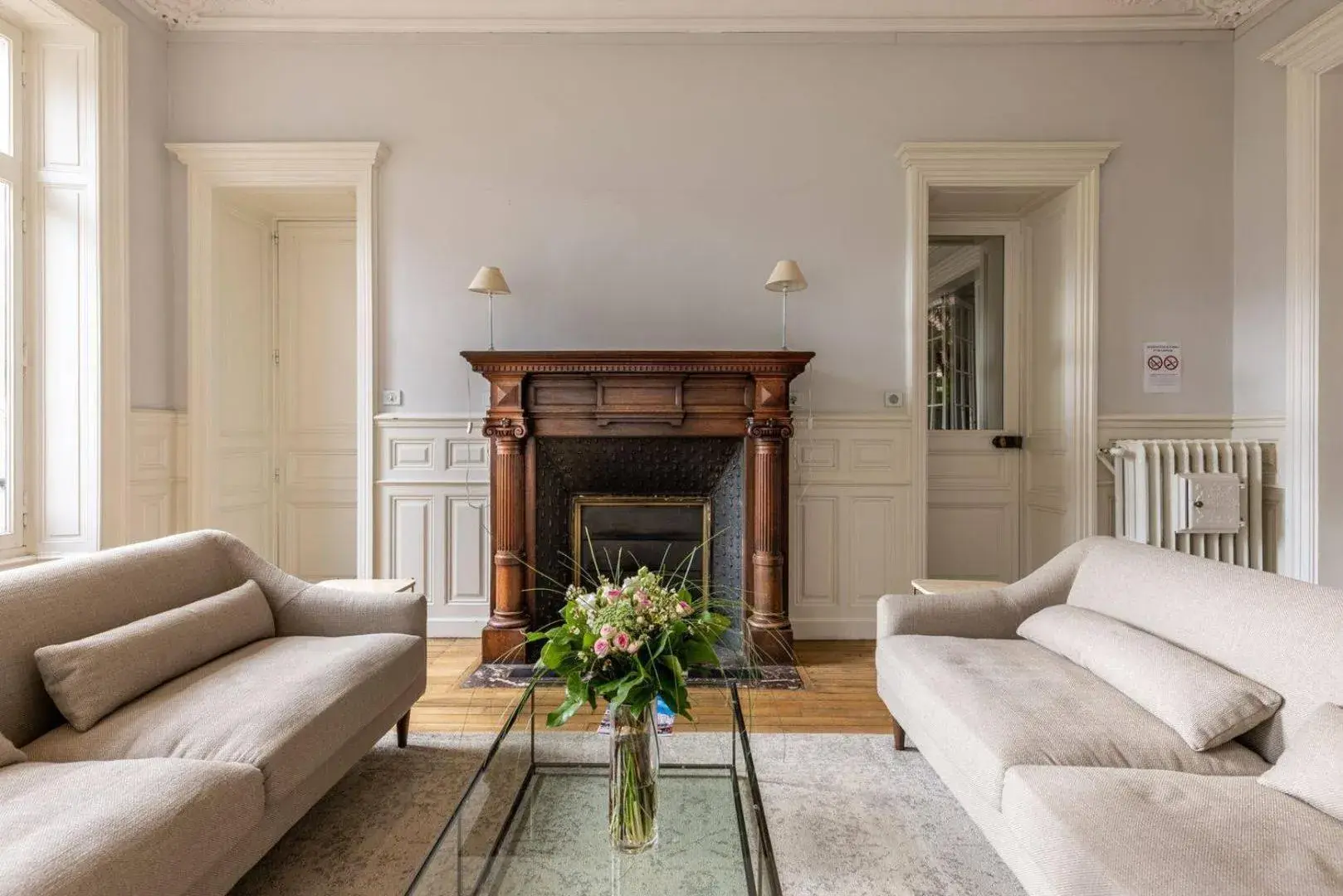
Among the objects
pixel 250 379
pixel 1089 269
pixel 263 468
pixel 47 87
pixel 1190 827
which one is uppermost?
pixel 47 87

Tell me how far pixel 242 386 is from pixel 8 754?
123 inches

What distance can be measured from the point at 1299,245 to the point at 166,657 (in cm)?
495

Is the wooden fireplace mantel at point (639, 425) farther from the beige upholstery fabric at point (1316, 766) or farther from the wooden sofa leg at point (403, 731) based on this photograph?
the beige upholstery fabric at point (1316, 766)

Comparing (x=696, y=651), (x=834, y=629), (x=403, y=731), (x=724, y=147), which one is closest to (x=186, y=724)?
(x=403, y=731)

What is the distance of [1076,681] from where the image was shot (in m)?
1.87

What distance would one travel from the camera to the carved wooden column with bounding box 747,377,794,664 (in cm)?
334

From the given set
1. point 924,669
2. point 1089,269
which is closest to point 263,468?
point 924,669

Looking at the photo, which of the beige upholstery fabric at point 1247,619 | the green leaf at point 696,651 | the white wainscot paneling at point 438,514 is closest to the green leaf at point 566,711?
the green leaf at point 696,651

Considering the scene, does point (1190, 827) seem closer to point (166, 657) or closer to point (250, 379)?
point (166, 657)

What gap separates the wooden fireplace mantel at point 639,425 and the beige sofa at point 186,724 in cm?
93

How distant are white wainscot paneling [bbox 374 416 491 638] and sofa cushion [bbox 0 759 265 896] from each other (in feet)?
7.50

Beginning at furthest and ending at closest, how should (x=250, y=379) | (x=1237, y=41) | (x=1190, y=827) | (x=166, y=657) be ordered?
(x=250, y=379) < (x=1237, y=41) < (x=166, y=657) < (x=1190, y=827)

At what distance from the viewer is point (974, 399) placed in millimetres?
4254

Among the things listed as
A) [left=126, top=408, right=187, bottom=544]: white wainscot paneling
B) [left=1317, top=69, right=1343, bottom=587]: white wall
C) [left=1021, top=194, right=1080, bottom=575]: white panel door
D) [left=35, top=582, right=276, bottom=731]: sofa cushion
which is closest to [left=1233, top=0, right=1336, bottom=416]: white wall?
[left=1317, top=69, right=1343, bottom=587]: white wall
